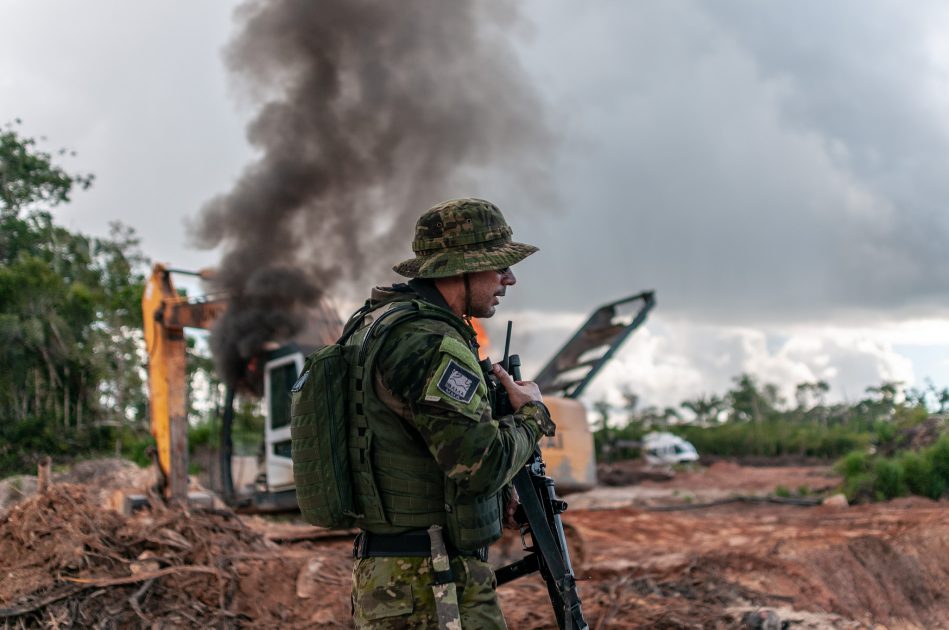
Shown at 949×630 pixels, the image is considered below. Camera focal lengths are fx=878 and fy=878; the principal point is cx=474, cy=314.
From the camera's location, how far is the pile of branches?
217 inches

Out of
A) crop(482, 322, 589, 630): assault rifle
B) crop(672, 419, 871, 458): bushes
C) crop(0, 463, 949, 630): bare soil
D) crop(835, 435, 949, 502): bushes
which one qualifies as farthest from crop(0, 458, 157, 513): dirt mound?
crop(672, 419, 871, 458): bushes

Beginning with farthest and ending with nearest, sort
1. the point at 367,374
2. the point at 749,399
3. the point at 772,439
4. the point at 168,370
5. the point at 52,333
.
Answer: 1. the point at 749,399
2. the point at 772,439
3. the point at 52,333
4. the point at 168,370
5. the point at 367,374

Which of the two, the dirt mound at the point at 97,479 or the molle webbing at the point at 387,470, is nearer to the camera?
the molle webbing at the point at 387,470

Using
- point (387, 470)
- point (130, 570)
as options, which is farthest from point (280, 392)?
point (387, 470)

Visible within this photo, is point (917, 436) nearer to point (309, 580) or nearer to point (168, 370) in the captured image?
point (168, 370)

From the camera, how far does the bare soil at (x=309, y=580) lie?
543 cm

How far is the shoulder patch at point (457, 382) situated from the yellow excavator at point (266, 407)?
21.1 feet

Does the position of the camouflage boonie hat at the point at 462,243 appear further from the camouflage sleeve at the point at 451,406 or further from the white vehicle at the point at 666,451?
the white vehicle at the point at 666,451

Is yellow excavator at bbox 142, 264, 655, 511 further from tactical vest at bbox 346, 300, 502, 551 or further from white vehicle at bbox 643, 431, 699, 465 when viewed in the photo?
white vehicle at bbox 643, 431, 699, 465

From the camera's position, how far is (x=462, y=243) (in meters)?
2.57

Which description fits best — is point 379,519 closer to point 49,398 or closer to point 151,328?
point 151,328

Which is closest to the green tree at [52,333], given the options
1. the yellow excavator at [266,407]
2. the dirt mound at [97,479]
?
the dirt mound at [97,479]

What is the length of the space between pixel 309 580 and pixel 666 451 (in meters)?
24.0

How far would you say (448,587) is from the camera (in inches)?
92.5
